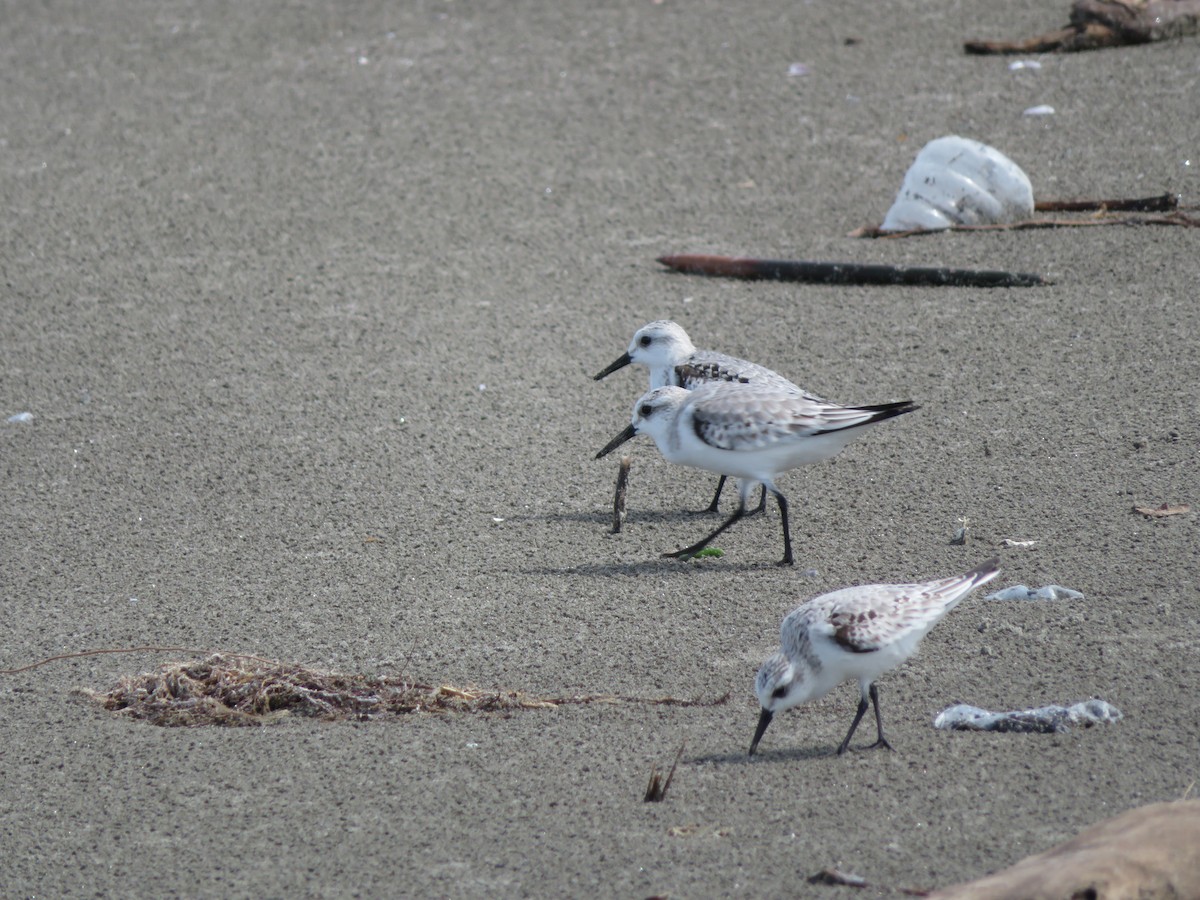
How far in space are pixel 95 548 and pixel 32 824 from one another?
79.1 inches

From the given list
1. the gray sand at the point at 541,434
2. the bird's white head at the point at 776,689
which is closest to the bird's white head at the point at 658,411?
the gray sand at the point at 541,434

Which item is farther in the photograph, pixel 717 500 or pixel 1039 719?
pixel 717 500

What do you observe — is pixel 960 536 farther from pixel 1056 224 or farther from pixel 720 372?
pixel 1056 224

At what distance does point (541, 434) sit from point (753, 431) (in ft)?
5.26

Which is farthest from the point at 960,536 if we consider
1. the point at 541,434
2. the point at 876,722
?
the point at 541,434

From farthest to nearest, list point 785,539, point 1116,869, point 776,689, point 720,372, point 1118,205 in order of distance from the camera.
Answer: point 1118,205 < point 720,372 < point 785,539 < point 776,689 < point 1116,869

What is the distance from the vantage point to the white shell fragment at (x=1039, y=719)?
163 inches

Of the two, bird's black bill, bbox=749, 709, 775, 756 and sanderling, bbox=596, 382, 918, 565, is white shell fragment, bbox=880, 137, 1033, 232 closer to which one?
sanderling, bbox=596, 382, 918, 565

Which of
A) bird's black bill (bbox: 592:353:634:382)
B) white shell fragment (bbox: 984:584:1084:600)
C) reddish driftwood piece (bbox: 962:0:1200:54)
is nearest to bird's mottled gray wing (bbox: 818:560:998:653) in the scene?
white shell fragment (bbox: 984:584:1084:600)

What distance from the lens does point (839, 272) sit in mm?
8062

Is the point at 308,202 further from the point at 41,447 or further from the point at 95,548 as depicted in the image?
the point at 95,548

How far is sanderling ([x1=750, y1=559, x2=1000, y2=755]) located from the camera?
402 cm

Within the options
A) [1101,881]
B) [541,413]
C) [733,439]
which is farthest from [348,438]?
[1101,881]

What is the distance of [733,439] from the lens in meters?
5.50
